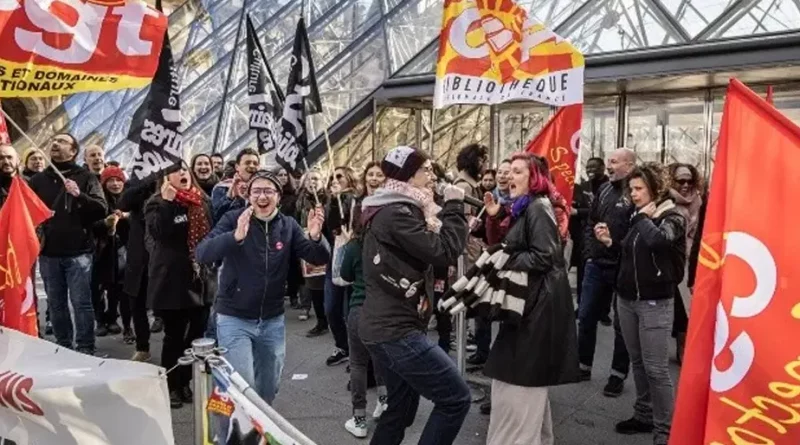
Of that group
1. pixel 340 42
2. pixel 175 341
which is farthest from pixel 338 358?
pixel 340 42

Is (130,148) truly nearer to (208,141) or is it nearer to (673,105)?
(208,141)

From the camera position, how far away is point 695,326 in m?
1.99

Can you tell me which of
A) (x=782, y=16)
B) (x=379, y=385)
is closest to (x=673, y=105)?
(x=782, y=16)

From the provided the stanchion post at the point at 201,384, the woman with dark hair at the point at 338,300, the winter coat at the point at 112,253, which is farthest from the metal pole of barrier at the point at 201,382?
the winter coat at the point at 112,253

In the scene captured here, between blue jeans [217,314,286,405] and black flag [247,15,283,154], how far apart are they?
6.50 ft

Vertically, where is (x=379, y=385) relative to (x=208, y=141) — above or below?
below

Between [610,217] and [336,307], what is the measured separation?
2288 millimetres

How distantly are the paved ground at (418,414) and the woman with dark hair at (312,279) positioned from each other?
766mm

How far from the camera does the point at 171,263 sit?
4938 mm

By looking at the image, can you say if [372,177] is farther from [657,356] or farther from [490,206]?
[657,356]

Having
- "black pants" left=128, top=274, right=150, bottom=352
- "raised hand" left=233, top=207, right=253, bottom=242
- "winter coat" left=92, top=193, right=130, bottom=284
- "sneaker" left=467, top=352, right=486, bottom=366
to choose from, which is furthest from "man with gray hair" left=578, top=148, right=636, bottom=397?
"winter coat" left=92, top=193, right=130, bottom=284

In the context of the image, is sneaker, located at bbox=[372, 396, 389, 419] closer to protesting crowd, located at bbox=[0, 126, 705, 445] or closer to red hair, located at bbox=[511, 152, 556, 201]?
protesting crowd, located at bbox=[0, 126, 705, 445]

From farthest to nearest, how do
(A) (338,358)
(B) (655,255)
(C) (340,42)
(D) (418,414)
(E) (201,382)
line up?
1. (C) (340,42)
2. (A) (338,358)
3. (D) (418,414)
4. (B) (655,255)
5. (E) (201,382)

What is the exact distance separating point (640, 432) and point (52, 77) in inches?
169
